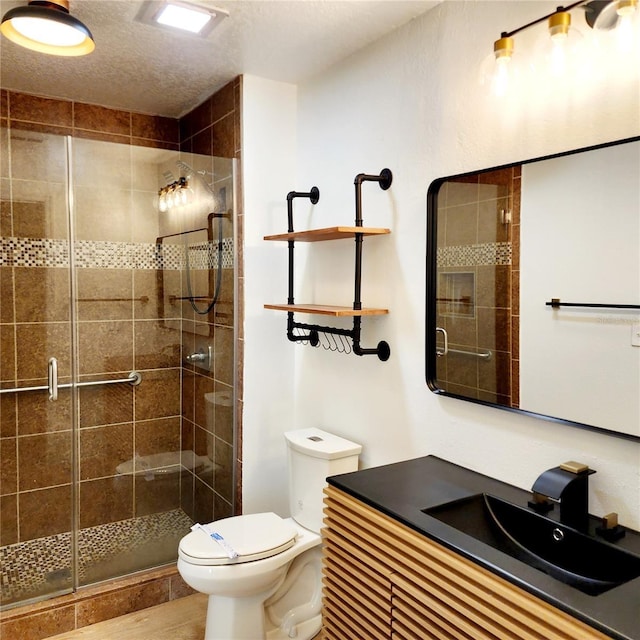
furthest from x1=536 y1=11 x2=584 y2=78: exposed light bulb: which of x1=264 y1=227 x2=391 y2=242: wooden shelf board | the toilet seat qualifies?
the toilet seat

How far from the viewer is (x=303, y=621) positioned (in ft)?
7.57

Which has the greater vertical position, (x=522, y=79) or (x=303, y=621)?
(x=522, y=79)

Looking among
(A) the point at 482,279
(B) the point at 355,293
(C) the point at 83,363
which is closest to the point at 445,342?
(A) the point at 482,279

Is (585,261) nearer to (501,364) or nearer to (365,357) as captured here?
(501,364)

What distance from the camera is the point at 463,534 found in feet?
4.60

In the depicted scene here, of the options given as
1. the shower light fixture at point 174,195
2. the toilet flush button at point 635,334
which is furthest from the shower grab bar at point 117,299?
the toilet flush button at point 635,334

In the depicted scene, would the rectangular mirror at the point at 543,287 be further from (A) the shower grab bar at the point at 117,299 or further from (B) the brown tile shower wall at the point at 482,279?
(A) the shower grab bar at the point at 117,299

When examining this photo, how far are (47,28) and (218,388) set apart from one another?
67.5 inches

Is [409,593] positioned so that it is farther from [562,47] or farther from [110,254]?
[110,254]

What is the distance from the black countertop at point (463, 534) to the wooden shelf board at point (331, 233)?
88 centimetres

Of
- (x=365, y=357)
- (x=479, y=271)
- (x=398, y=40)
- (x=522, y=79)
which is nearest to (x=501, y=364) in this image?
(x=479, y=271)

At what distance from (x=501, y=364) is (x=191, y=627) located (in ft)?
5.89

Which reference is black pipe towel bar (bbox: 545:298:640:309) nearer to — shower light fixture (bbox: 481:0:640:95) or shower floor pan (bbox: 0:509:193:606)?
shower light fixture (bbox: 481:0:640:95)

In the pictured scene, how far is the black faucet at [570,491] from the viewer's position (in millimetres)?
1424
